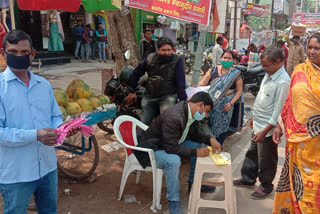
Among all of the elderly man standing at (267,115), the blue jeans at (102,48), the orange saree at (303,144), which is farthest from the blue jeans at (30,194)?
the blue jeans at (102,48)

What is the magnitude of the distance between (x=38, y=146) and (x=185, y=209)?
1.91 meters

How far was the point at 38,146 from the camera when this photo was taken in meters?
1.98

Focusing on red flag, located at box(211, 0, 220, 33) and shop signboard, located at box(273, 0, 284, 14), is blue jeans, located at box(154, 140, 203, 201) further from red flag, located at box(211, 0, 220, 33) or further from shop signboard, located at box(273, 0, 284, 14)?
shop signboard, located at box(273, 0, 284, 14)

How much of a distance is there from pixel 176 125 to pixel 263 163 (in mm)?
1158

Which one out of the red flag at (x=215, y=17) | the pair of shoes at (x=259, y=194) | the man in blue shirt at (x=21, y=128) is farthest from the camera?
the red flag at (x=215, y=17)

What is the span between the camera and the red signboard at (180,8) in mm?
3709

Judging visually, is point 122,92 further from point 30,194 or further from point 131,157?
point 30,194

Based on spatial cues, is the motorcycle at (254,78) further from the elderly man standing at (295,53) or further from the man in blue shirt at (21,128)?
the man in blue shirt at (21,128)

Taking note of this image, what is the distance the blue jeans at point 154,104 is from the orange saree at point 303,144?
75.5 inches

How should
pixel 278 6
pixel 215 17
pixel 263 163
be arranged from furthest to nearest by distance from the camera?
pixel 278 6 < pixel 215 17 < pixel 263 163

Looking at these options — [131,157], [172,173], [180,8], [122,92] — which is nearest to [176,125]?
[172,173]

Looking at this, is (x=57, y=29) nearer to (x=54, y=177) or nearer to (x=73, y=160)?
(x=73, y=160)

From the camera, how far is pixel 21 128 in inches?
75.2

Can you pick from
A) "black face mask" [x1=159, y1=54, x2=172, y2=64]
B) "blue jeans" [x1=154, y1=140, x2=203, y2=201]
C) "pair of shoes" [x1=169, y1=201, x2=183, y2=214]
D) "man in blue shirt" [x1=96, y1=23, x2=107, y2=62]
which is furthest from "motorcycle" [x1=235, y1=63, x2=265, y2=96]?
"man in blue shirt" [x1=96, y1=23, x2=107, y2=62]
